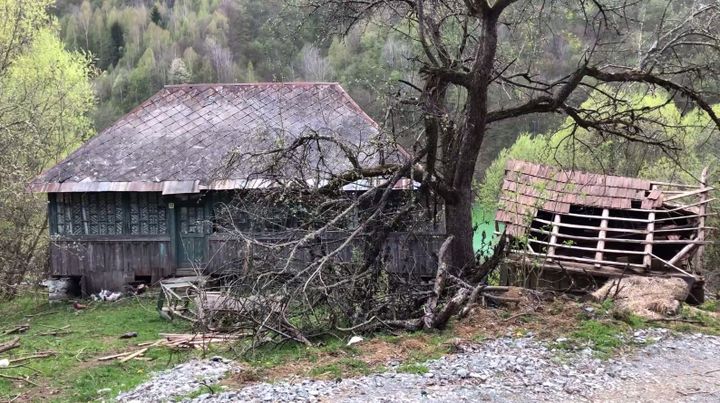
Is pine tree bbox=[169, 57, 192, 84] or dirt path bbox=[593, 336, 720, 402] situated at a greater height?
pine tree bbox=[169, 57, 192, 84]

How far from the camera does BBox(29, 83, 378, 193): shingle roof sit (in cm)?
1514

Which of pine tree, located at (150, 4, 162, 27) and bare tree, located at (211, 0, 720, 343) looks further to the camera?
pine tree, located at (150, 4, 162, 27)

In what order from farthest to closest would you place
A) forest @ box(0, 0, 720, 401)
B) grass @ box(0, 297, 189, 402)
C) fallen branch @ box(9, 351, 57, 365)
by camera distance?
fallen branch @ box(9, 351, 57, 365), grass @ box(0, 297, 189, 402), forest @ box(0, 0, 720, 401)

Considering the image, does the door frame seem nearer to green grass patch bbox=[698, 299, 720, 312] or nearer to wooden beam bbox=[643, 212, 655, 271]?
wooden beam bbox=[643, 212, 655, 271]

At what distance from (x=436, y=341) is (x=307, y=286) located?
1.80 m

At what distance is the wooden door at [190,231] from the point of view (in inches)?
617

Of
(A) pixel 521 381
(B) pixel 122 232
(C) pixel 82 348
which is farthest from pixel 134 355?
(B) pixel 122 232

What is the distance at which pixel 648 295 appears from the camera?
31.2 ft

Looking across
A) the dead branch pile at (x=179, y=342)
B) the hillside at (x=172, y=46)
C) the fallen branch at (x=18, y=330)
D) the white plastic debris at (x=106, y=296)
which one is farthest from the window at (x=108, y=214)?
→ the hillside at (x=172, y=46)

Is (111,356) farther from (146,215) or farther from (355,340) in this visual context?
(146,215)

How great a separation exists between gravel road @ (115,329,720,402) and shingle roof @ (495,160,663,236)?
5.68 metres

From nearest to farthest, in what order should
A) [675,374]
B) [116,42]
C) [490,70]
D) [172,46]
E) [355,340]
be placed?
[675,374] < [355,340] < [490,70] < [172,46] < [116,42]

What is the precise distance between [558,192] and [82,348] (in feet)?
32.0

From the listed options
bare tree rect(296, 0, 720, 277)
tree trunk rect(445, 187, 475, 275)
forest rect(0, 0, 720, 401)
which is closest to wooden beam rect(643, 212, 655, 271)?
forest rect(0, 0, 720, 401)
